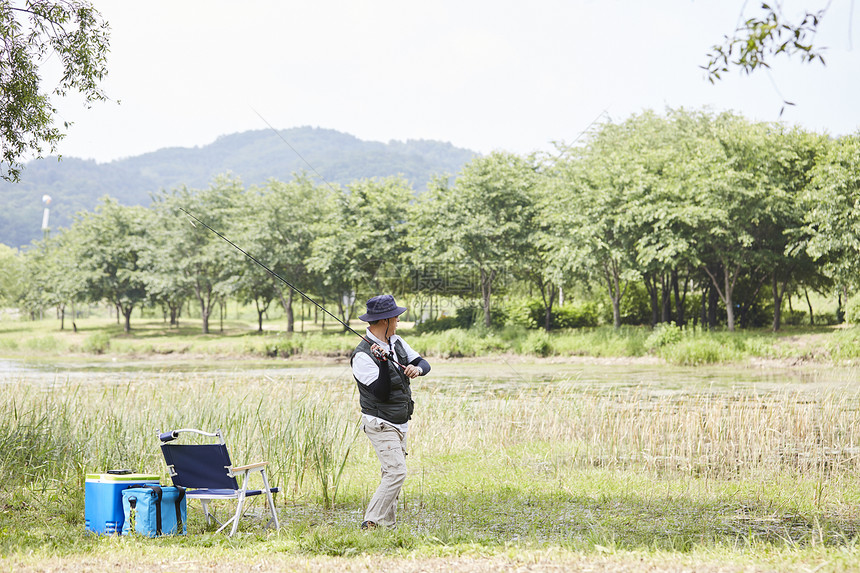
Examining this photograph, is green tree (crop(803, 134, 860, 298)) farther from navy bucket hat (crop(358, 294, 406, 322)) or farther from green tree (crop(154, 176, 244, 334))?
green tree (crop(154, 176, 244, 334))

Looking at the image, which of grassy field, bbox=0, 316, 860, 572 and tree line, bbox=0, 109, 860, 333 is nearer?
grassy field, bbox=0, 316, 860, 572

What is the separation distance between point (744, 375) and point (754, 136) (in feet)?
36.0

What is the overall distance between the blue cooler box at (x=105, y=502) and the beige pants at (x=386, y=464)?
195 centimetres

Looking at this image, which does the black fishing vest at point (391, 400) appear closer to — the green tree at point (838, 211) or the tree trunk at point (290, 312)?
the green tree at point (838, 211)

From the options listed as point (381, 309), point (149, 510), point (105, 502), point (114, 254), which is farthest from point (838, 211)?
point (114, 254)

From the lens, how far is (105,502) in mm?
5750

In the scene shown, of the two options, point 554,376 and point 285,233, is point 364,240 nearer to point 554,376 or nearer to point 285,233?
point 285,233

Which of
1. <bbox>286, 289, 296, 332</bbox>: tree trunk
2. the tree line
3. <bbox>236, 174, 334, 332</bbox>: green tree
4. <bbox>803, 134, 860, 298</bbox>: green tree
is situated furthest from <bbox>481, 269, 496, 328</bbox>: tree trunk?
<bbox>803, 134, 860, 298</bbox>: green tree

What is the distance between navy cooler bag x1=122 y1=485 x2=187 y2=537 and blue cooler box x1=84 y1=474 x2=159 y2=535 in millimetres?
55

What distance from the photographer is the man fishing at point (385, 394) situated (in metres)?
5.59

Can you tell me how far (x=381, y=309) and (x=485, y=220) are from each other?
93.7 feet

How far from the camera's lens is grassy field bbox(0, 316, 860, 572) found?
4.86 metres

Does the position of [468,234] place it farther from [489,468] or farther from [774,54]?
[774,54]

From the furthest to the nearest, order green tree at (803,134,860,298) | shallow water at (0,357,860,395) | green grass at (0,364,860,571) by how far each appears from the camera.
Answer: green tree at (803,134,860,298)
shallow water at (0,357,860,395)
green grass at (0,364,860,571)
